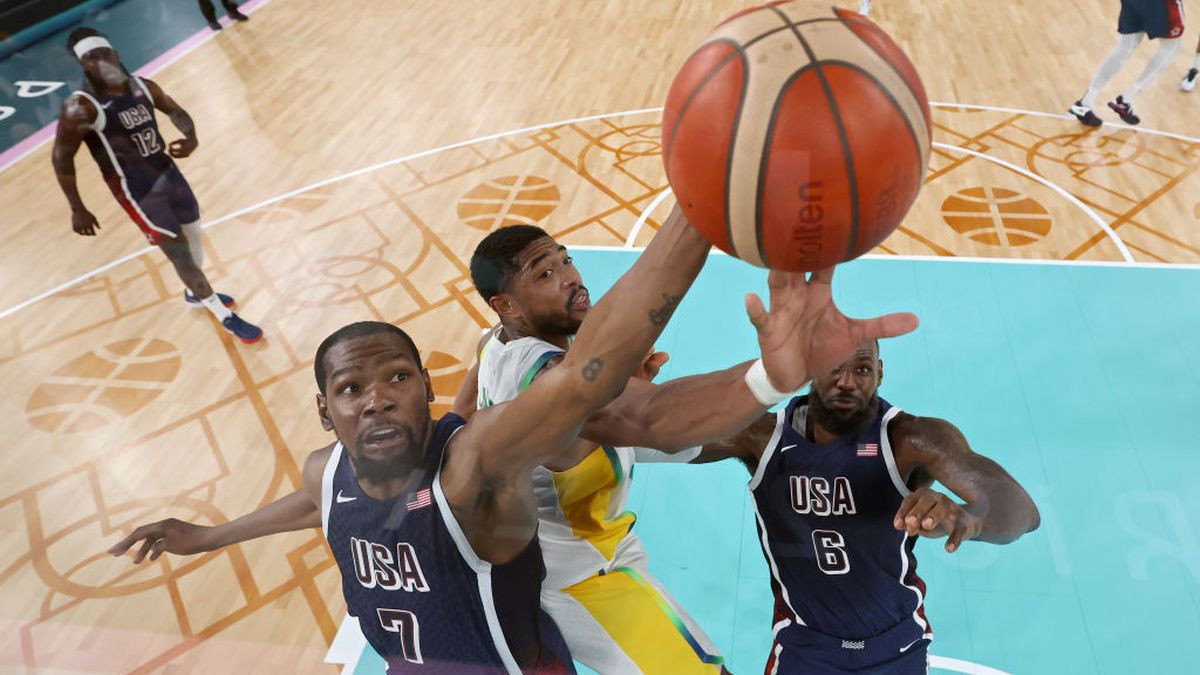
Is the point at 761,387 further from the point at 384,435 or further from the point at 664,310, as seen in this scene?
the point at 384,435

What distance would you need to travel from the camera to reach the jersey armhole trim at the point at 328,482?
1.72 m

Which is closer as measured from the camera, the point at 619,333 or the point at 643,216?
the point at 619,333

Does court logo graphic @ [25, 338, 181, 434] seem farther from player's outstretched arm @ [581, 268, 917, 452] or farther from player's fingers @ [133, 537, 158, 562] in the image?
player's outstretched arm @ [581, 268, 917, 452]

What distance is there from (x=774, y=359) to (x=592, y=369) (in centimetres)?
26

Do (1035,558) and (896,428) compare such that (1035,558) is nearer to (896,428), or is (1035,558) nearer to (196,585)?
(896,428)

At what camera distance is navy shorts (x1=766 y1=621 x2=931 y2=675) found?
201 cm

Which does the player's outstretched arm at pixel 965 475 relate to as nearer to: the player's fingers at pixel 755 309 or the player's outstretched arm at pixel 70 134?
the player's fingers at pixel 755 309

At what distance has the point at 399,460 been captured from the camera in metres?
1.56

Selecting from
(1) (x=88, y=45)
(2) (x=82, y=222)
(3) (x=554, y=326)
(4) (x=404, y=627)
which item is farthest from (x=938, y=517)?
(1) (x=88, y=45)

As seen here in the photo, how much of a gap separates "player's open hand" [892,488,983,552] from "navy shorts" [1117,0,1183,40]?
486 cm

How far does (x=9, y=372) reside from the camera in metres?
3.92

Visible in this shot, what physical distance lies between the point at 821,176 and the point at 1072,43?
22.1ft

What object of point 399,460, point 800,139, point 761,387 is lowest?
point 399,460

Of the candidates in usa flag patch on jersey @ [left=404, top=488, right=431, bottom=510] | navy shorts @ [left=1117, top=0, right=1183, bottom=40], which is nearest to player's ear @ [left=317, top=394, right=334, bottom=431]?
usa flag patch on jersey @ [left=404, top=488, right=431, bottom=510]
